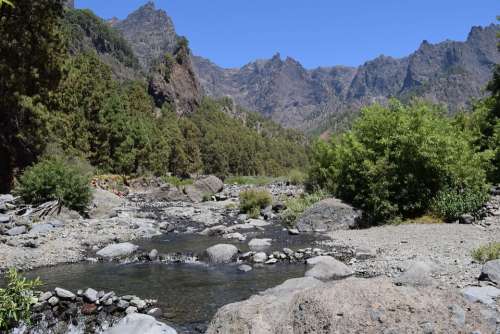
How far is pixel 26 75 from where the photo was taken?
26.8 meters

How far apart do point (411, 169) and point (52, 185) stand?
58.8 ft

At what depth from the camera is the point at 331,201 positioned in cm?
2270

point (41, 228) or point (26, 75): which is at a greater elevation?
point (26, 75)

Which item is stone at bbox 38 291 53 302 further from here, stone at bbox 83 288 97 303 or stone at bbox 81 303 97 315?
stone at bbox 81 303 97 315

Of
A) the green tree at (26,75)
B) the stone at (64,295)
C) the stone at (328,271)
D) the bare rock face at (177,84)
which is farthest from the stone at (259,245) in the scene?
the bare rock face at (177,84)

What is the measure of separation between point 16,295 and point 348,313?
4.32 meters

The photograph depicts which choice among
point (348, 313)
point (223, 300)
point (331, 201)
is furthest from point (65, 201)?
point (348, 313)

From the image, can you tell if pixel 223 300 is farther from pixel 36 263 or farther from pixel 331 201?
pixel 331 201

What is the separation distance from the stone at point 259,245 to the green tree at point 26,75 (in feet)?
52.0

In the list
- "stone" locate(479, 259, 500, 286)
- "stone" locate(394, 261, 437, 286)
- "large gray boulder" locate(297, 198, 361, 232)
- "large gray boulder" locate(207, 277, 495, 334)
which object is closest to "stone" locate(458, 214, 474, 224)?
"large gray boulder" locate(297, 198, 361, 232)

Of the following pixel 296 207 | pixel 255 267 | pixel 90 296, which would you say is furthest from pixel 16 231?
pixel 296 207

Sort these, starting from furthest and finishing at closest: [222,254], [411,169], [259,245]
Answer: [411,169]
[259,245]
[222,254]

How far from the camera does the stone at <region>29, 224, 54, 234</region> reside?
19053mm

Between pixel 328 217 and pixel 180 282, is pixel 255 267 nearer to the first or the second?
pixel 180 282
